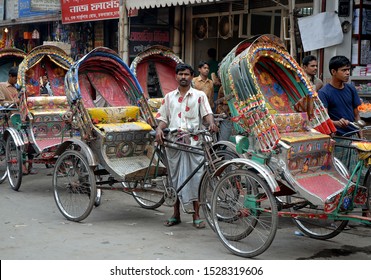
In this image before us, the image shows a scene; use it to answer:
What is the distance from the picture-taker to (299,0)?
11.5m

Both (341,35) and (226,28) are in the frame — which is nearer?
(341,35)

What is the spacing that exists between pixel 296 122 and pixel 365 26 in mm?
4351

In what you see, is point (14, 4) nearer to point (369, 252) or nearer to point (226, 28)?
point (226, 28)

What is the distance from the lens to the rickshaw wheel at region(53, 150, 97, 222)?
711 cm

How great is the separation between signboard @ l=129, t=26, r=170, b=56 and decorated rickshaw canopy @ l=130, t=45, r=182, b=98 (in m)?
4.52

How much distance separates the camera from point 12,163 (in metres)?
9.14

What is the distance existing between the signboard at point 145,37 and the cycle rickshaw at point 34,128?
4.71 meters

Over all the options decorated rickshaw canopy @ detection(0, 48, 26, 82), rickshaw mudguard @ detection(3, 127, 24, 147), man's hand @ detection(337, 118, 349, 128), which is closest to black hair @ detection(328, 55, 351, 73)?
man's hand @ detection(337, 118, 349, 128)

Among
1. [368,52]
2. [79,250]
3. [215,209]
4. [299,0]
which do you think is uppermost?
[299,0]

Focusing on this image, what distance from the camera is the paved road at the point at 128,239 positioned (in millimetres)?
5723

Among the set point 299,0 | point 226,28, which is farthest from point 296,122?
point 226,28

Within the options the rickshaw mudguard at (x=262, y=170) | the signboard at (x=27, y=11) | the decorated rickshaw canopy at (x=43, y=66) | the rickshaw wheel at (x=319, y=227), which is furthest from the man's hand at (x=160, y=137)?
the signboard at (x=27, y=11)

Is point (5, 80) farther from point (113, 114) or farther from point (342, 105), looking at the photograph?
point (342, 105)
